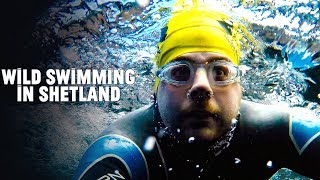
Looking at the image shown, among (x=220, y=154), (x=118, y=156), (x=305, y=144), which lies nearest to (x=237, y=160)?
(x=220, y=154)

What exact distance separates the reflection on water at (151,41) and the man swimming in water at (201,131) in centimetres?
211

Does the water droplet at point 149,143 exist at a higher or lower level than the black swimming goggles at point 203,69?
lower

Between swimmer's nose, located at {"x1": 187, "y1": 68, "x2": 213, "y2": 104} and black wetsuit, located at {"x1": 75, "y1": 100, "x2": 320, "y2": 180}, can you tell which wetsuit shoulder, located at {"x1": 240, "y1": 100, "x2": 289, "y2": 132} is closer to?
black wetsuit, located at {"x1": 75, "y1": 100, "x2": 320, "y2": 180}

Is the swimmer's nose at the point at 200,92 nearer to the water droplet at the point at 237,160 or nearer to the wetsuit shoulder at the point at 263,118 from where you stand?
the wetsuit shoulder at the point at 263,118

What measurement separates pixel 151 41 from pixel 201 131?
412 centimetres

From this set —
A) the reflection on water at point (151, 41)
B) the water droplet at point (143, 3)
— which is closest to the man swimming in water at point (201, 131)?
the reflection on water at point (151, 41)

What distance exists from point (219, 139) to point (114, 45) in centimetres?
445

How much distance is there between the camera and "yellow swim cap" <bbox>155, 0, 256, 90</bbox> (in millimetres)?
3861

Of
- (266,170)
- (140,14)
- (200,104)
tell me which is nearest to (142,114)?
(200,104)

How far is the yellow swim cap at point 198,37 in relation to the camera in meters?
3.86

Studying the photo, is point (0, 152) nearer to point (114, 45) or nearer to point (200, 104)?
point (114, 45)

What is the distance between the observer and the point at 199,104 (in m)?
3.30

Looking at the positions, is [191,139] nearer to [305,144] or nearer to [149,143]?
[149,143]

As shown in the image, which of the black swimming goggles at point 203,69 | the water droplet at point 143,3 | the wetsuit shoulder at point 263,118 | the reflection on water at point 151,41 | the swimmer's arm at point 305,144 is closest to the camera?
the black swimming goggles at point 203,69
